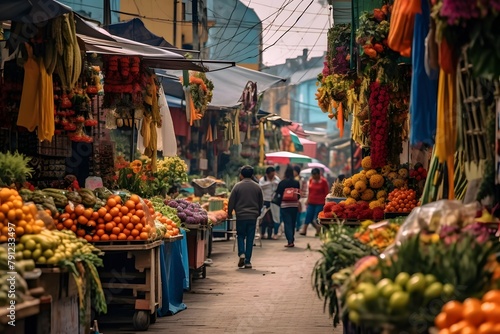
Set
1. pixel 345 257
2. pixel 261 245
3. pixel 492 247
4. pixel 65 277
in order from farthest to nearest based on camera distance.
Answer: pixel 261 245 < pixel 65 277 < pixel 345 257 < pixel 492 247

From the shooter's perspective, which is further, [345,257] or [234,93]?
[234,93]

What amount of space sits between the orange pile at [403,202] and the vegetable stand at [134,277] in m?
4.08

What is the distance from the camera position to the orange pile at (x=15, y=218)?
8.75 m

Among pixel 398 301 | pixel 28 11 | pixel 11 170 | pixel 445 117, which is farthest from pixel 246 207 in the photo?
pixel 398 301

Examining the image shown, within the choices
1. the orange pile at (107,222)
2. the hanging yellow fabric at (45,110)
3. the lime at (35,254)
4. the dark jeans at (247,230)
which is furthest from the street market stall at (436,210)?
the dark jeans at (247,230)

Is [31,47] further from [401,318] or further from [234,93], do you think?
[234,93]

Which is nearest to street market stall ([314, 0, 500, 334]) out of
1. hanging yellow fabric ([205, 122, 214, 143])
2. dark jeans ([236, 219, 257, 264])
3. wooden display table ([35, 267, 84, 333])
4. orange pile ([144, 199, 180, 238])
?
wooden display table ([35, 267, 84, 333])

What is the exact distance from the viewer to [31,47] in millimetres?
12008

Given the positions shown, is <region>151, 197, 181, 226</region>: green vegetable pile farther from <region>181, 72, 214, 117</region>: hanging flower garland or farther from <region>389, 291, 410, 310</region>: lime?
<region>389, 291, 410, 310</region>: lime

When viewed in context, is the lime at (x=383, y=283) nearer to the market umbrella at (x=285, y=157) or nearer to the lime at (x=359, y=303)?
the lime at (x=359, y=303)

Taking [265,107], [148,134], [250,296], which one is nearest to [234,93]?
[148,134]

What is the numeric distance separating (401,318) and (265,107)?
253 feet

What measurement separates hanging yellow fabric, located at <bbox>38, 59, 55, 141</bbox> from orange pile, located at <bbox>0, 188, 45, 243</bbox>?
8.24ft

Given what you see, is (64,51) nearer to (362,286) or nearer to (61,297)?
(61,297)
